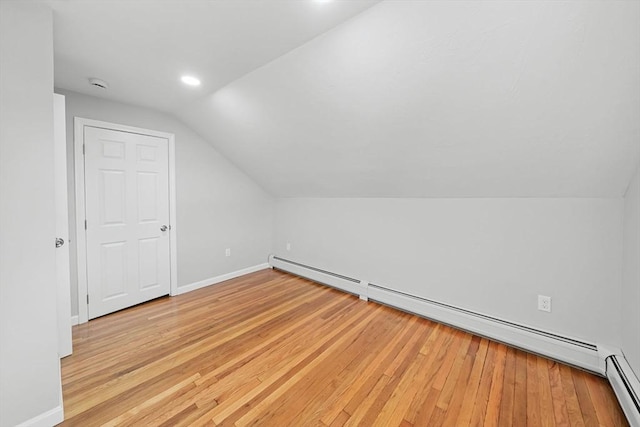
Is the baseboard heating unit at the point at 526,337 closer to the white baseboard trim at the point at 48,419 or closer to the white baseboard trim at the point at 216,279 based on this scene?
the white baseboard trim at the point at 216,279

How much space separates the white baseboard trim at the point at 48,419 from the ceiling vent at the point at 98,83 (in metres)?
2.45

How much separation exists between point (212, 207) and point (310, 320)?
2119mm

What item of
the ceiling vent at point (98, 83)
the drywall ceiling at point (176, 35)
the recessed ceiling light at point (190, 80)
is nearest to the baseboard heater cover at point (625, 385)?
the drywall ceiling at point (176, 35)

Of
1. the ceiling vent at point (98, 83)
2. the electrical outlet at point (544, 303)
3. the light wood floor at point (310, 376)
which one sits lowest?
the light wood floor at point (310, 376)

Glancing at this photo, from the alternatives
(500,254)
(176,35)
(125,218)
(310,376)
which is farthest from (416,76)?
(125,218)

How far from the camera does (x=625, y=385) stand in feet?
4.94

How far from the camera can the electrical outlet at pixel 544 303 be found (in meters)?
2.01

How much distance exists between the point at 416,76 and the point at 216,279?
3471 millimetres

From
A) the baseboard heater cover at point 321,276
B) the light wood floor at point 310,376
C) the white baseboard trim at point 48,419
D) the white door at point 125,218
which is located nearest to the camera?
the white baseboard trim at point 48,419

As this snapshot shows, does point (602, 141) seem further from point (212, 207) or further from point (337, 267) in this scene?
point (212, 207)

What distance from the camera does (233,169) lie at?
374cm

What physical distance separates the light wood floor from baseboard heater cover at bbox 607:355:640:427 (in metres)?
0.07

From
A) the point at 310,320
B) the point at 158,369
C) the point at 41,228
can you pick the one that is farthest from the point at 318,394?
the point at 41,228

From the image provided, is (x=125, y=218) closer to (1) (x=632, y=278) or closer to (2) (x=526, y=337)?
(2) (x=526, y=337)
